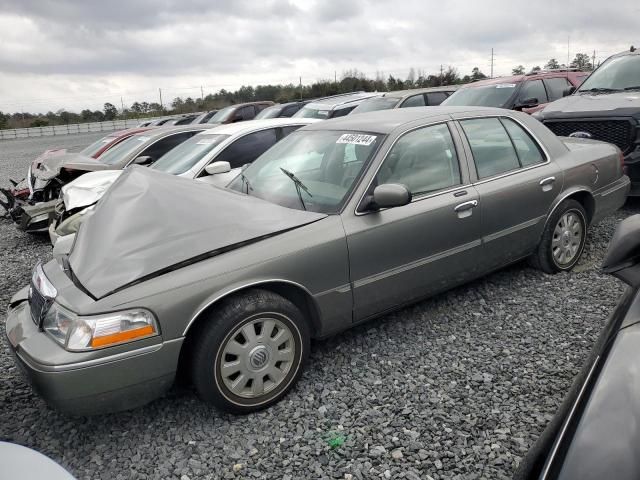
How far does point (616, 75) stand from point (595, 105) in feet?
3.44

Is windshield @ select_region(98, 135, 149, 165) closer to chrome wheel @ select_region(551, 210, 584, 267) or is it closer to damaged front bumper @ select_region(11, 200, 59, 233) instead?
damaged front bumper @ select_region(11, 200, 59, 233)

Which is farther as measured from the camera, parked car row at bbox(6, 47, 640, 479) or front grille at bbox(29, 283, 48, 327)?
front grille at bbox(29, 283, 48, 327)

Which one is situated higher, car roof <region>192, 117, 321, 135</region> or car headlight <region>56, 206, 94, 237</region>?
car roof <region>192, 117, 321, 135</region>

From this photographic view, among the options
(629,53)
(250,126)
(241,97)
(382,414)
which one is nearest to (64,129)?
(241,97)

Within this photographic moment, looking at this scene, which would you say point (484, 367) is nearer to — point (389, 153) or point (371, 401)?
point (371, 401)

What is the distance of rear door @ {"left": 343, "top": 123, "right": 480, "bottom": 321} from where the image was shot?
3.15 m

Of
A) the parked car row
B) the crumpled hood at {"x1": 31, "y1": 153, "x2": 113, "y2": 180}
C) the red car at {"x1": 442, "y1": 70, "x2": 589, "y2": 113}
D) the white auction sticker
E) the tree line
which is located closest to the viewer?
the parked car row

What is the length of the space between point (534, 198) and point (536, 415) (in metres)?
1.93

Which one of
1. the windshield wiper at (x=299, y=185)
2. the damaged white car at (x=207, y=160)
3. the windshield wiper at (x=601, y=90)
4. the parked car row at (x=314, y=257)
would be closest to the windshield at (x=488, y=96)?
the windshield wiper at (x=601, y=90)

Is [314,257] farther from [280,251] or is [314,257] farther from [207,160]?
[207,160]

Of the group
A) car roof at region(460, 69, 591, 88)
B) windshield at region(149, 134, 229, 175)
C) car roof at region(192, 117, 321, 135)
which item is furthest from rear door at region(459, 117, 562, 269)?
car roof at region(460, 69, 591, 88)

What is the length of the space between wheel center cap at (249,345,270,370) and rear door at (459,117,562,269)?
186cm

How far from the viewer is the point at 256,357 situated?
2.77 metres

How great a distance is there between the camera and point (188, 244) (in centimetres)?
275
